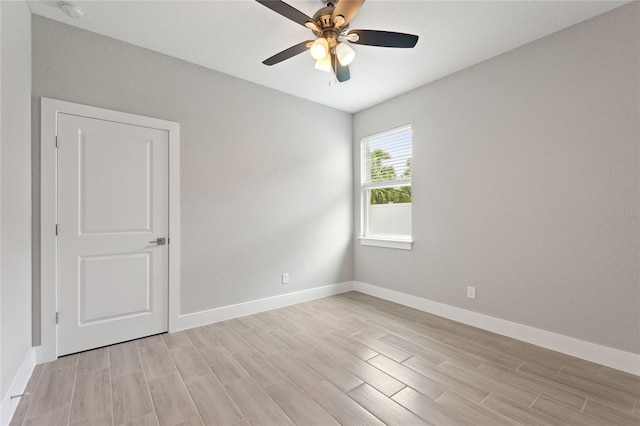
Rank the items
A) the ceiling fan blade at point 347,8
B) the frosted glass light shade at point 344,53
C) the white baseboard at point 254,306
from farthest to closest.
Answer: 1. the white baseboard at point 254,306
2. the frosted glass light shade at point 344,53
3. the ceiling fan blade at point 347,8

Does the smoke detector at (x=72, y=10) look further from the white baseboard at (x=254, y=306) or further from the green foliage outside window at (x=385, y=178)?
the green foliage outside window at (x=385, y=178)

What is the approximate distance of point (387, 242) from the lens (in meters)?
3.89

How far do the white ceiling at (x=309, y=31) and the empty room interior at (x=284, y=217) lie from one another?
0.08 feet

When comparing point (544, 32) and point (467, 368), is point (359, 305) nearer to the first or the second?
point (467, 368)

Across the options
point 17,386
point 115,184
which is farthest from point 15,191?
point 17,386

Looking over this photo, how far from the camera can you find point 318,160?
4039 millimetres

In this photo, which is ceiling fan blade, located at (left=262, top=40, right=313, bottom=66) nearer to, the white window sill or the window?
the window

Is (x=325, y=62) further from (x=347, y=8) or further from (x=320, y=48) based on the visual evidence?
(x=347, y=8)

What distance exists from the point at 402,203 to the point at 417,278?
1.01 m

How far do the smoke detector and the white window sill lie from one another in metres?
3.84

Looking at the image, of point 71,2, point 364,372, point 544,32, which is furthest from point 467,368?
point 71,2

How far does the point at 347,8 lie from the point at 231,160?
2002 mm

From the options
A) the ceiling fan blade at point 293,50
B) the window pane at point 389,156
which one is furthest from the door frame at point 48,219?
the window pane at point 389,156

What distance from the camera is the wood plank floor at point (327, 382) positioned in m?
1.65
